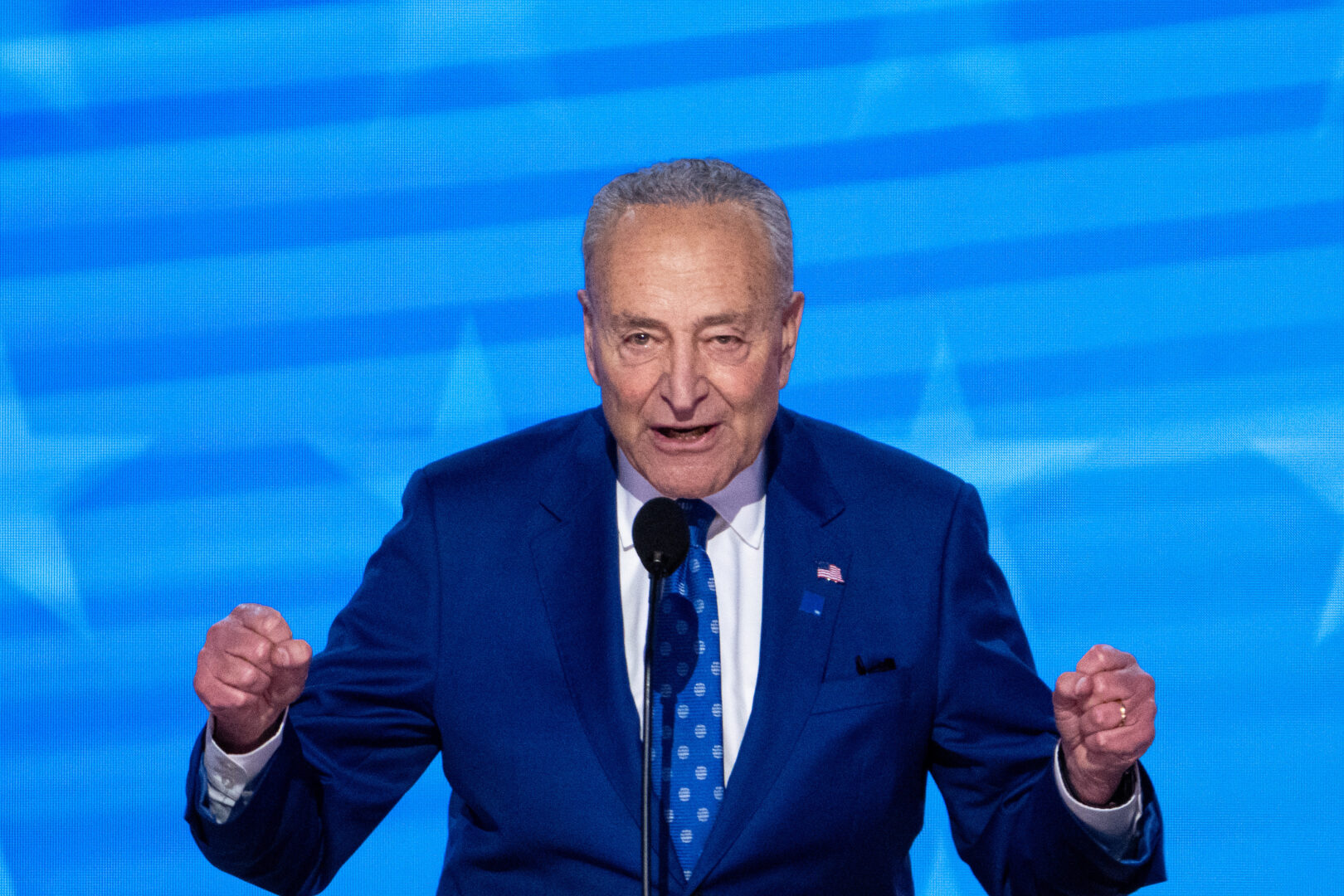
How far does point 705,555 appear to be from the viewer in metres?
1.88

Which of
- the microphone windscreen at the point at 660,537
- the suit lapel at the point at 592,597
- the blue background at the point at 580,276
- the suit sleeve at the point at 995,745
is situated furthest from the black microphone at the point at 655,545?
the blue background at the point at 580,276

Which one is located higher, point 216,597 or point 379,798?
point 216,597

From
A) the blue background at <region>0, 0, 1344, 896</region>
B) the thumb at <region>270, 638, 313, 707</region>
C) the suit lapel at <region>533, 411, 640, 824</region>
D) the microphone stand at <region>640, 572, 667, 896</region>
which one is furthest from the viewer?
the blue background at <region>0, 0, 1344, 896</region>

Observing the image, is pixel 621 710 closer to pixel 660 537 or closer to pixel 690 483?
pixel 690 483

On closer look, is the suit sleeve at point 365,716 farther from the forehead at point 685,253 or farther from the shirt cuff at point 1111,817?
the shirt cuff at point 1111,817

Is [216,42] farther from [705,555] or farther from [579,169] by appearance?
[705,555]

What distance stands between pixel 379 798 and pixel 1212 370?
5.25 ft

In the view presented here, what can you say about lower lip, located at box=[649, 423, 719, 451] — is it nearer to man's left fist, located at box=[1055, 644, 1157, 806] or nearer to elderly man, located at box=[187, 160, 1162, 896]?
elderly man, located at box=[187, 160, 1162, 896]

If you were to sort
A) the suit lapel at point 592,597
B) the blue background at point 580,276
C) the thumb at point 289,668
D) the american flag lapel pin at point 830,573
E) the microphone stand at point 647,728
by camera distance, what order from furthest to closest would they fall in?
the blue background at point 580,276, the american flag lapel pin at point 830,573, the suit lapel at point 592,597, the thumb at point 289,668, the microphone stand at point 647,728

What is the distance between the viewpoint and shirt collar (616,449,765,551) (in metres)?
1.94

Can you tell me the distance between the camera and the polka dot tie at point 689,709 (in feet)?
5.83

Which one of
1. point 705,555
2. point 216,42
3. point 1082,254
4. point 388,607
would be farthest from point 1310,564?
point 216,42

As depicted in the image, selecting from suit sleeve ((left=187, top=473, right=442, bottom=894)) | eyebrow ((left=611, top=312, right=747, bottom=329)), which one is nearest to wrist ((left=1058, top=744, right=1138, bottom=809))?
eyebrow ((left=611, top=312, right=747, bottom=329))

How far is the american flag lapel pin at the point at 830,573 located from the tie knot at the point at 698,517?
14 centimetres
